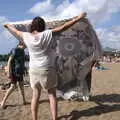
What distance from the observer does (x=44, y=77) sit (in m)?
6.03

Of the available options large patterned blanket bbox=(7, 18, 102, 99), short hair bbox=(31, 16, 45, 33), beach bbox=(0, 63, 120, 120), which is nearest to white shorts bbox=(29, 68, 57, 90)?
short hair bbox=(31, 16, 45, 33)

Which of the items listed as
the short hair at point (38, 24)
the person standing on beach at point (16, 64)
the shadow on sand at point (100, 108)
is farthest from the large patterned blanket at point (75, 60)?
the short hair at point (38, 24)

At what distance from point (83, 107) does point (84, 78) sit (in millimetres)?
886

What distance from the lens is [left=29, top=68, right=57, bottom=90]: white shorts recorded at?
602 centimetres

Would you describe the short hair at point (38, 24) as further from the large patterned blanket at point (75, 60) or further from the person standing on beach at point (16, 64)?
the large patterned blanket at point (75, 60)

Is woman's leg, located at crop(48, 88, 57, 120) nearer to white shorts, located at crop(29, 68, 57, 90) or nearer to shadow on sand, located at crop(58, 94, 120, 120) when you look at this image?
white shorts, located at crop(29, 68, 57, 90)

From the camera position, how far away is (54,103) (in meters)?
6.21

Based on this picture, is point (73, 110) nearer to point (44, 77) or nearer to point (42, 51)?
point (44, 77)

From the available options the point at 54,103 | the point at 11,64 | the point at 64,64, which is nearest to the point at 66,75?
the point at 64,64

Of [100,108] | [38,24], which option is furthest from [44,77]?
[100,108]

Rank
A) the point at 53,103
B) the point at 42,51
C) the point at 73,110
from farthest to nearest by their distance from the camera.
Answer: the point at 73,110 < the point at 53,103 < the point at 42,51

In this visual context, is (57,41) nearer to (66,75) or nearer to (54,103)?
(66,75)

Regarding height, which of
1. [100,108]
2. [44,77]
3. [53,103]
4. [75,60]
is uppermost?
[75,60]

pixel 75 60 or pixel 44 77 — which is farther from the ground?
pixel 75 60
